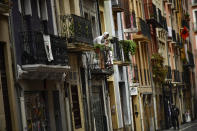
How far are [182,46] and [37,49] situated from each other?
176 feet

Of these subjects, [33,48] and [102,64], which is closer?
[33,48]

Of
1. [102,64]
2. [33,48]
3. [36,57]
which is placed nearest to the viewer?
[36,57]

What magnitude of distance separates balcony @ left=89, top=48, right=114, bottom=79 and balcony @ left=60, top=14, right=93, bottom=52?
351cm

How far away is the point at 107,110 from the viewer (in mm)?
39812

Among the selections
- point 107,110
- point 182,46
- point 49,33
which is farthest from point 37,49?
point 182,46

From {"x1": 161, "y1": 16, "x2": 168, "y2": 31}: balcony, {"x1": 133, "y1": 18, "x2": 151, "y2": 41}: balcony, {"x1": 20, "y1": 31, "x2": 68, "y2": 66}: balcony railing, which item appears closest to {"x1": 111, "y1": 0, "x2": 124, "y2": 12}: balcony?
{"x1": 133, "y1": 18, "x2": 151, "y2": 41}: balcony

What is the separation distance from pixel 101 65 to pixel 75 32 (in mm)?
5653

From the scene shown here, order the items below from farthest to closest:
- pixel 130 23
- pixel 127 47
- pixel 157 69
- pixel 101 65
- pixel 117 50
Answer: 1. pixel 157 69
2. pixel 130 23
3. pixel 127 47
4. pixel 117 50
5. pixel 101 65

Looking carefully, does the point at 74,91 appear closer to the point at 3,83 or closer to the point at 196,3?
the point at 3,83

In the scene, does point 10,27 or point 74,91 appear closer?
point 10,27

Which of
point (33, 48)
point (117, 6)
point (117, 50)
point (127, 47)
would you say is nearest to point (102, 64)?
point (117, 50)

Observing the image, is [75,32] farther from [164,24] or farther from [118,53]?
[164,24]

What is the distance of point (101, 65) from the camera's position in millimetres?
37281

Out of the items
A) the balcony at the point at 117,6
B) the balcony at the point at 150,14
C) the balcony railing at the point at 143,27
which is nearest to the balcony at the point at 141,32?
the balcony railing at the point at 143,27
